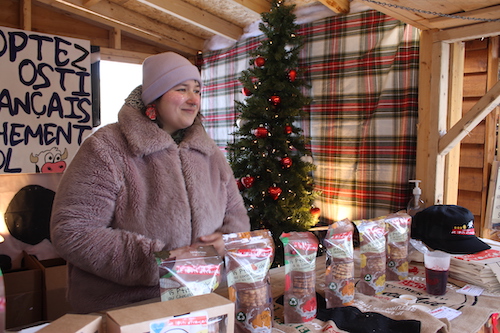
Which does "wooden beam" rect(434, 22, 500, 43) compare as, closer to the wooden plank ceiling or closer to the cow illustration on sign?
the wooden plank ceiling

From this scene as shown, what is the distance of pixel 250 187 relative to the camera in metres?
2.98

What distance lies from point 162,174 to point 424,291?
3.28 ft

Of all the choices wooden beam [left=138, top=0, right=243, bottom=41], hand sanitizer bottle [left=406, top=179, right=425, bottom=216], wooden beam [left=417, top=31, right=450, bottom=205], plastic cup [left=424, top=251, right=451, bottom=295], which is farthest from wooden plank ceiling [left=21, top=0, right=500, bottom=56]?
plastic cup [left=424, top=251, right=451, bottom=295]

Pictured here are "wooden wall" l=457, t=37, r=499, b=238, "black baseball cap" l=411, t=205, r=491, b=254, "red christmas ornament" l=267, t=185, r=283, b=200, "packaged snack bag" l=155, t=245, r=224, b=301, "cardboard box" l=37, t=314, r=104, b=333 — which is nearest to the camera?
"cardboard box" l=37, t=314, r=104, b=333

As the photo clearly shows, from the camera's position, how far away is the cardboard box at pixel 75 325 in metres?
0.65

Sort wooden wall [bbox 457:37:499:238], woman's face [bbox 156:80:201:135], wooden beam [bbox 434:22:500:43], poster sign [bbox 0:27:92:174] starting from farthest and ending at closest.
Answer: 1. poster sign [bbox 0:27:92:174]
2. wooden wall [bbox 457:37:499:238]
3. wooden beam [bbox 434:22:500:43]
4. woman's face [bbox 156:80:201:135]

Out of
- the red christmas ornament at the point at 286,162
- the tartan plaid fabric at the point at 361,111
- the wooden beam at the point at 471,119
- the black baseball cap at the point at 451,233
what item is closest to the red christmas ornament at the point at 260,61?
the tartan plaid fabric at the point at 361,111

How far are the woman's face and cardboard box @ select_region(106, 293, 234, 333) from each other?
84cm

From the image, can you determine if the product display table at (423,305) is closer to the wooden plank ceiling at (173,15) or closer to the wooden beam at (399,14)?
the wooden beam at (399,14)

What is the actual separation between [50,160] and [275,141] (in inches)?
77.3

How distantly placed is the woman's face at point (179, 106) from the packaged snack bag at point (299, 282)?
2.18 ft

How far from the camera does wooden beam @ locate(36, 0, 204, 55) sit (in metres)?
3.51

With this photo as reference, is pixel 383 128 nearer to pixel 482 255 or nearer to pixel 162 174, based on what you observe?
pixel 482 255

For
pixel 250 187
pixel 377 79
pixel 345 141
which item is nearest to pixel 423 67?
pixel 377 79
